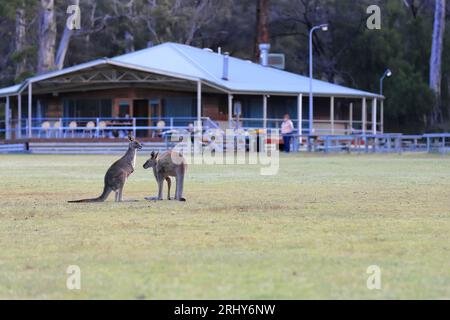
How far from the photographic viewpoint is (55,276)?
27.4ft

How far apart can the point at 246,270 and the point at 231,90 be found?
3723 centimetres

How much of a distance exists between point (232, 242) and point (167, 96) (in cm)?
3922

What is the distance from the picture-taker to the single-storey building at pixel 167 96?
46.2 m

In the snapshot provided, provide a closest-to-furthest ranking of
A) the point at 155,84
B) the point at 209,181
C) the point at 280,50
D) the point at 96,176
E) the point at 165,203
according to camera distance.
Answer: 1. the point at 165,203
2. the point at 209,181
3. the point at 96,176
4. the point at 155,84
5. the point at 280,50

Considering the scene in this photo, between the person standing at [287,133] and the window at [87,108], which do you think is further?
the window at [87,108]

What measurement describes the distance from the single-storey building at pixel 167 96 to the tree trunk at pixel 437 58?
9.87 m

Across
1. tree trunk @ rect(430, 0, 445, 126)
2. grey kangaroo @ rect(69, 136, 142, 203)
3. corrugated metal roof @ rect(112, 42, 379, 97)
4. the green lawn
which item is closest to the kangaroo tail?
grey kangaroo @ rect(69, 136, 142, 203)

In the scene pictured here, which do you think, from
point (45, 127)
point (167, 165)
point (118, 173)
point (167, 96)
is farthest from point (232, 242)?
point (167, 96)

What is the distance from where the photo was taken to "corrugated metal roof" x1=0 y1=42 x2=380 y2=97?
149 ft

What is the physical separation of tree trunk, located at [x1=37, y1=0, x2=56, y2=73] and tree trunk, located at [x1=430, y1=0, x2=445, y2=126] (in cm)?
2223

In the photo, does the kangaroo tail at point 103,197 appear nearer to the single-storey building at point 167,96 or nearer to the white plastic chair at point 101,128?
the white plastic chair at point 101,128

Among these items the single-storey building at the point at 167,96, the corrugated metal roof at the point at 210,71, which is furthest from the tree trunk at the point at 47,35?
the corrugated metal roof at the point at 210,71
